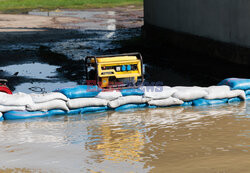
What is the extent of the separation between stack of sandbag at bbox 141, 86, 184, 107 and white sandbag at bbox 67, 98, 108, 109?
2.69 ft

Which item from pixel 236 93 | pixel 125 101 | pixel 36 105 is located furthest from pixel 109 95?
pixel 236 93

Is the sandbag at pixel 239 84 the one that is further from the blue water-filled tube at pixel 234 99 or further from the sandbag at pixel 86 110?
the sandbag at pixel 86 110

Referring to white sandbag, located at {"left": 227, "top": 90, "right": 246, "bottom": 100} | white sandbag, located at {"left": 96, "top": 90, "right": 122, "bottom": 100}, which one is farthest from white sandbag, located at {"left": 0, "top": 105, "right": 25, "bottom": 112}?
white sandbag, located at {"left": 227, "top": 90, "right": 246, "bottom": 100}

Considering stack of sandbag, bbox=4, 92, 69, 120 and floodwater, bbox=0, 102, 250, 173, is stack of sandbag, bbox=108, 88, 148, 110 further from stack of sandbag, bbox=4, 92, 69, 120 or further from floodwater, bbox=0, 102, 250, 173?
stack of sandbag, bbox=4, 92, 69, 120

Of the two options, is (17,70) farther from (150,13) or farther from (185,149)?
(150,13)

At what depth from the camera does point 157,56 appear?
14.6 meters

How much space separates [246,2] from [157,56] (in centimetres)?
419

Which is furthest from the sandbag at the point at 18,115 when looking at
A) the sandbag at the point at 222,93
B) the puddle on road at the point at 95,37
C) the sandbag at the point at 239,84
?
the puddle on road at the point at 95,37

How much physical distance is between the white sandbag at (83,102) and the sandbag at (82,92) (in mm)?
68

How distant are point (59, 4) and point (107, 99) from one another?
32475 mm

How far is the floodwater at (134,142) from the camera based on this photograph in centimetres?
485

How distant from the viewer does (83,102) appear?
744 cm

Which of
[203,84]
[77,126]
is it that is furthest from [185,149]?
[203,84]

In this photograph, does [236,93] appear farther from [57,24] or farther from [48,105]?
[57,24]
